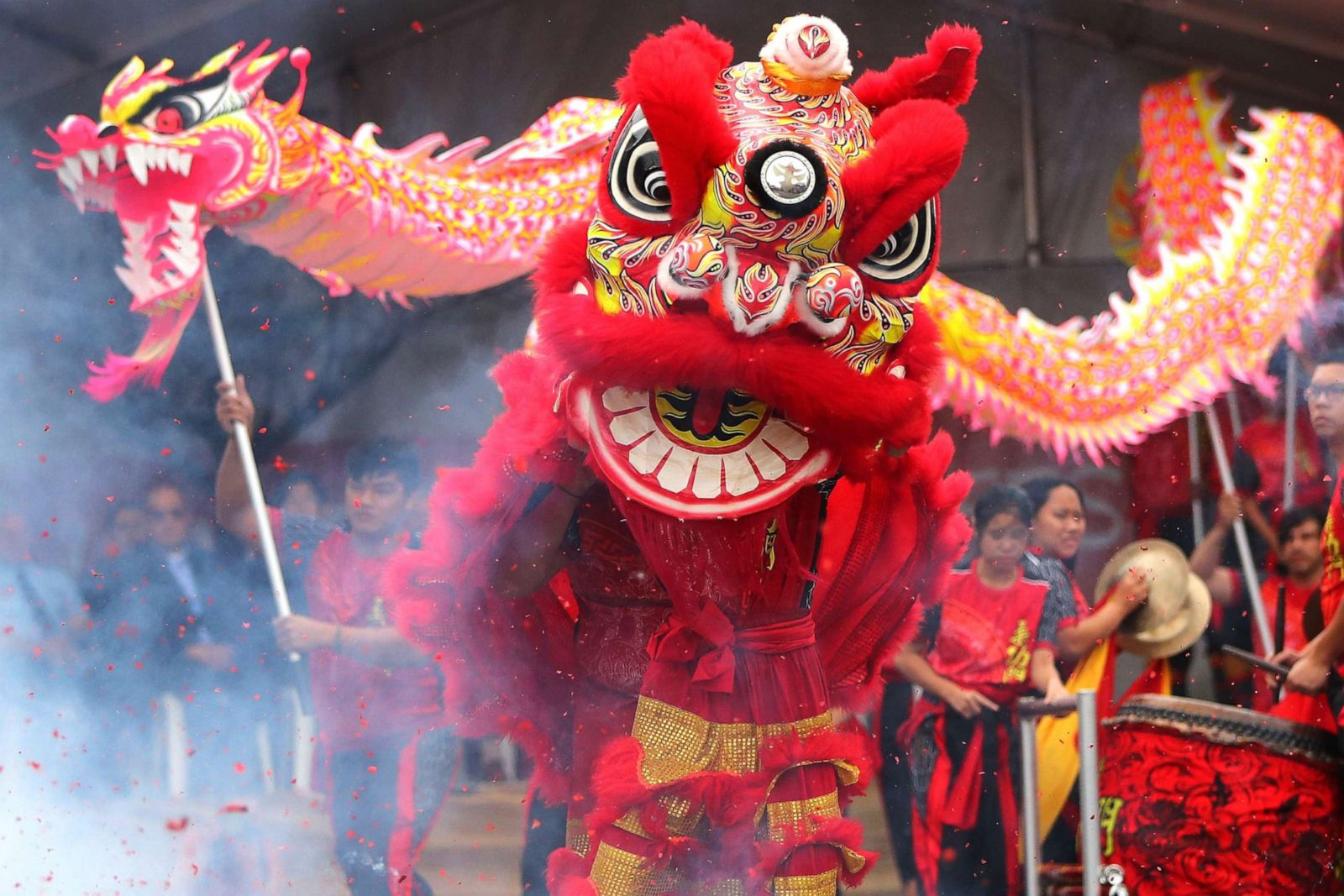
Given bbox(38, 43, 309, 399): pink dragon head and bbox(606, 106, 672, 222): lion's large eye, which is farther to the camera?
bbox(38, 43, 309, 399): pink dragon head

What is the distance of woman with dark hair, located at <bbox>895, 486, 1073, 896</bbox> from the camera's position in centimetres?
348

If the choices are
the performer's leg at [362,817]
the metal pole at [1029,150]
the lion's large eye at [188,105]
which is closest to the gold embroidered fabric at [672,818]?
the performer's leg at [362,817]

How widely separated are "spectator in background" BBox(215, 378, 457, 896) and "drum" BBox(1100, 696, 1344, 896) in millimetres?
1434

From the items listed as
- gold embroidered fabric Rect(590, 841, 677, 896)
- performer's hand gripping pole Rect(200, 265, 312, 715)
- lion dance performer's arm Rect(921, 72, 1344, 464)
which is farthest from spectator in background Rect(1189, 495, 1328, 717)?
performer's hand gripping pole Rect(200, 265, 312, 715)

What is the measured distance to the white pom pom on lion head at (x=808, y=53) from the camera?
2.04 metres

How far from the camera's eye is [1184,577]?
358cm

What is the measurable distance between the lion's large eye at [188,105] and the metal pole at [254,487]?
14.9 inches

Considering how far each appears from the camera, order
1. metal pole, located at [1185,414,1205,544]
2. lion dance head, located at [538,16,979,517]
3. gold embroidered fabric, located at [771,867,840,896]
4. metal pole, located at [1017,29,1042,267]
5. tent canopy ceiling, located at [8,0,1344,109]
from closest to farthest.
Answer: lion dance head, located at [538,16,979,517] → gold embroidered fabric, located at [771,867,840,896] → tent canopy ceiling, located at [8,0,1344,109] → metal pole, located at [1017,29,1042,267] → metal pole, located at [1185,414,1205,544]

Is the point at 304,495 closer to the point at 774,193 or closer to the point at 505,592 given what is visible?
the point at 505,592

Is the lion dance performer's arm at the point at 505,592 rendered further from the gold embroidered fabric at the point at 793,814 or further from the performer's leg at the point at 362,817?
the performer's leg at the point at 362,817

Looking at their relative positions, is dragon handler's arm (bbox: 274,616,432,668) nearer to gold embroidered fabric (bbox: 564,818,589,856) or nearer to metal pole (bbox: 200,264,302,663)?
metal pole (bbox: 200,264,302,663)

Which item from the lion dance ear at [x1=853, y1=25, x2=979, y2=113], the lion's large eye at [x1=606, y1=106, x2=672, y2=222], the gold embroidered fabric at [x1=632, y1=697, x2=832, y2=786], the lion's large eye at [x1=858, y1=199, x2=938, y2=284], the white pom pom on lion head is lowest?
the gold embroidered fabric at [x1=632, y1=697, x2=832, y2=786]

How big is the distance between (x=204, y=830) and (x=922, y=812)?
164 centimetres

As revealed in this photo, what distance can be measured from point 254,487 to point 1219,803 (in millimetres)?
2073
